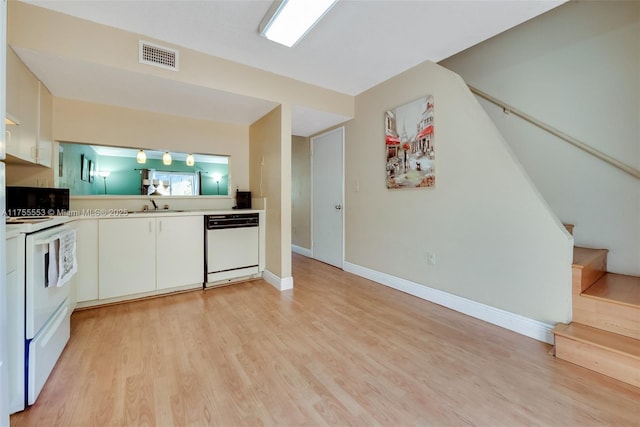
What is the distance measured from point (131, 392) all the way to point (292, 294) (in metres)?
1.68

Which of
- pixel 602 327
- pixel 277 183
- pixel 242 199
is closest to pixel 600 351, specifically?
pixel 602 327

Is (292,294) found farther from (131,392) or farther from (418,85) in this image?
(418,85)

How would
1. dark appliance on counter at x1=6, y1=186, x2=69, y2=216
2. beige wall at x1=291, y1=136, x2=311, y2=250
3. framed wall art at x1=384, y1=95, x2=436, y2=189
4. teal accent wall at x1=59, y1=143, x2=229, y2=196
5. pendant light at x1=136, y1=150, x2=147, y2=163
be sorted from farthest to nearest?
beige wall at x1=291, y1=136, x2=311, y2=250
pendant light at x1=136, y1=150, x2=147, y2=163
teal accent wall at x1=59, y1=143, x2=229, y2=196
framed wall art at x1=384, y1=95, x2=436, y2=189
dark appliance on counter at x1=6, y1=186, x2=69, y2=216

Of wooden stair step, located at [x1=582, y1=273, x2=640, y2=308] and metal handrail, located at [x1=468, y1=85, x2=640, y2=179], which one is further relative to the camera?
metal handrail, located at [x1=468, y1=85, x2=640, y2=179]

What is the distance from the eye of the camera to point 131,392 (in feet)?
4.67

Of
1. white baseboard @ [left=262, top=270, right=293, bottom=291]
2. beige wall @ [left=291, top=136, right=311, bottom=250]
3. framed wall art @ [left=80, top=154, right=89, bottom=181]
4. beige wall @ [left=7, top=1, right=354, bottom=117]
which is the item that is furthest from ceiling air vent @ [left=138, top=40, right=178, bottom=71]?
beige wall @ [left=291, top=136, right=311, bottom=250]

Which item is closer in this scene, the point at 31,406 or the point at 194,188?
the point at 31,406

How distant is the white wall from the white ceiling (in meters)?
0.71

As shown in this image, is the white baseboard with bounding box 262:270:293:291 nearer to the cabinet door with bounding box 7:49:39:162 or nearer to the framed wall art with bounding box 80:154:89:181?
the cabinet door with bounding box 7:49:39:162

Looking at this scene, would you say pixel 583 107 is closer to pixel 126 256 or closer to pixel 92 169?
pixel 126 256

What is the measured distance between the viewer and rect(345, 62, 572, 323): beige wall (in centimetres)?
200

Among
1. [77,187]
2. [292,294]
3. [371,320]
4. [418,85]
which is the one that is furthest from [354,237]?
[77,187]

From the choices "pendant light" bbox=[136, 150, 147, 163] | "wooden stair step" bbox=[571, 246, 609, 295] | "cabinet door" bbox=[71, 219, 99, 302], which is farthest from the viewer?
"pendant light" bbox=[136, 150, 147, 163]

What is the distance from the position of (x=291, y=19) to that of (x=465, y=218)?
2248 mm
